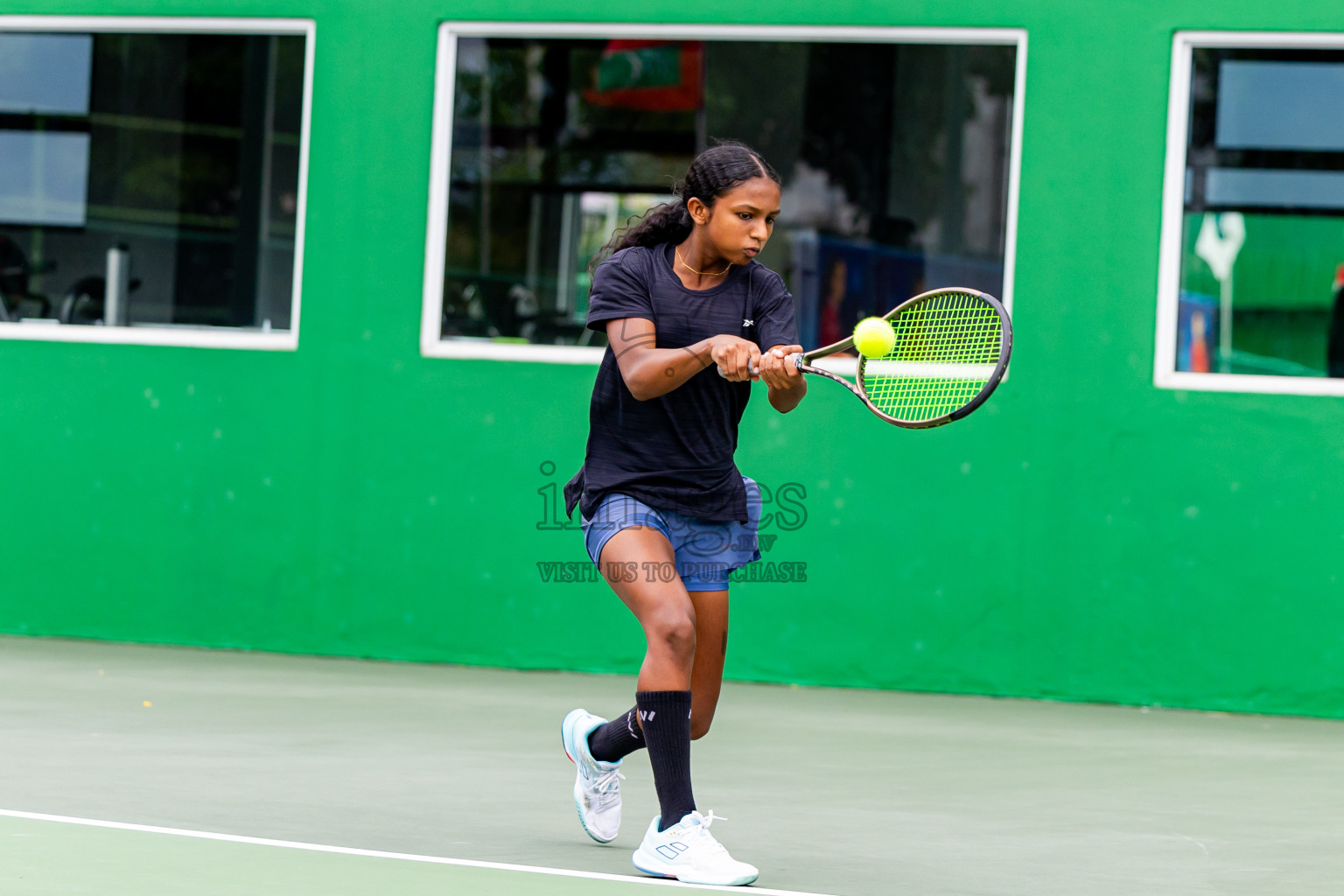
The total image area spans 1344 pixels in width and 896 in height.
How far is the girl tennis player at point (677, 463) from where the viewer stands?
3959mm

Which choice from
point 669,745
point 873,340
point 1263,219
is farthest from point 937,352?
point 1263,219

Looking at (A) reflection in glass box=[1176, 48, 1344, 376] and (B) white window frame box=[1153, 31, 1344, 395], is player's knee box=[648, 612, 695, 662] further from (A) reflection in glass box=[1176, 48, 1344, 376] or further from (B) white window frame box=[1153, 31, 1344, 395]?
(A) reflection in glass box=[1176, 48, 1344, 376]

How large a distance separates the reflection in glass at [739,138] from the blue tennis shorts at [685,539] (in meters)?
3.52

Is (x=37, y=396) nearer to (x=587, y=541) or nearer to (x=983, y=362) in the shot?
(x=587, y=541)

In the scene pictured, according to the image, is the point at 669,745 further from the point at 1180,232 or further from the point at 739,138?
the point at 739,138

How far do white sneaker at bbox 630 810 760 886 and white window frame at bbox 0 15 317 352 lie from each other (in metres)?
4.28

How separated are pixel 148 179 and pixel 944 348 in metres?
5.14

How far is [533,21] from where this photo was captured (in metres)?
7.45

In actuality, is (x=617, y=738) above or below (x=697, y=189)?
below

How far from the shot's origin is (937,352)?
450 centimetres

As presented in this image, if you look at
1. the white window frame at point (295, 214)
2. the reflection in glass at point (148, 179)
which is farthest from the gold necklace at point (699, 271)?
the reflection in glass at point (148, 179)

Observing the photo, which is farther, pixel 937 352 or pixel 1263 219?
pixel 1263 219

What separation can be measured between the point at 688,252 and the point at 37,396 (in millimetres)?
4742

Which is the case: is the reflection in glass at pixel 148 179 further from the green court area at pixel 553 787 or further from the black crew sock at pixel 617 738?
the black crew sock at pixel 617 738
